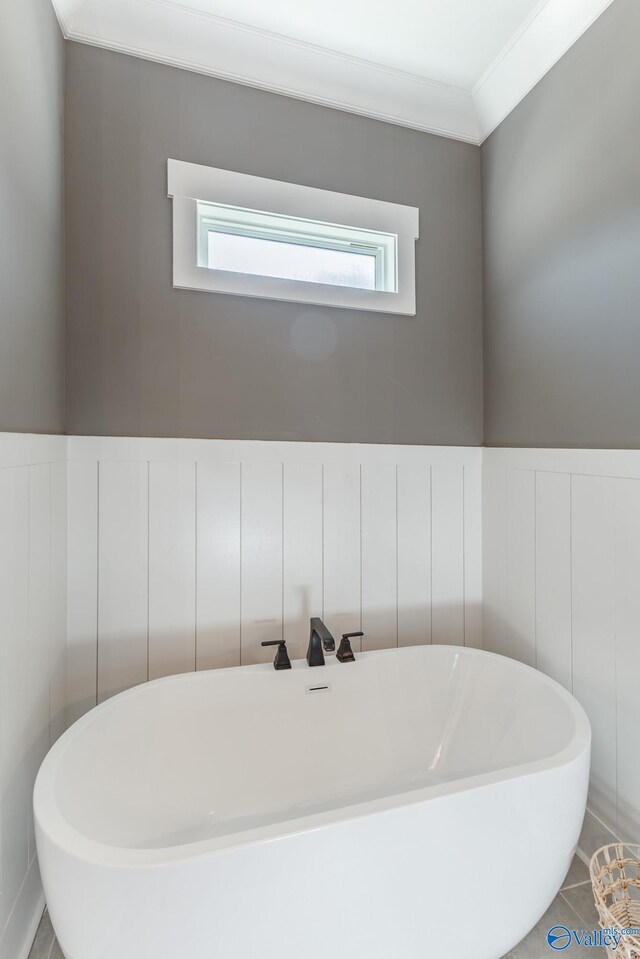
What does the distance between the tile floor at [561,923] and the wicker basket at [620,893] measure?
0.08 meters

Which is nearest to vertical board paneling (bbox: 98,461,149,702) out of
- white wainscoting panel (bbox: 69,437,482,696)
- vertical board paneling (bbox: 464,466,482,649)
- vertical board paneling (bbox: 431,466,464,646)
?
white wainscoting panel (bbox: 69,437,482,696)

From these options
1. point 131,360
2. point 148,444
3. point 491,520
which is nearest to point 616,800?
point 491,520

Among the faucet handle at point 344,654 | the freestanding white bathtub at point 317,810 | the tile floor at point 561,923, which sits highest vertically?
the faucet handle at point 344,654

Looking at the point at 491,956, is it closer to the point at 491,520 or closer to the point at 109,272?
the point at 491,520

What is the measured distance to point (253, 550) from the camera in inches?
69.4

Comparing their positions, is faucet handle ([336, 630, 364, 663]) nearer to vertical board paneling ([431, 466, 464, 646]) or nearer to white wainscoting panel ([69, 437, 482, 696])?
white wainscoting panel ([69, 437, 482, 696])

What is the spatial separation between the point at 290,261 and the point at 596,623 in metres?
1.69

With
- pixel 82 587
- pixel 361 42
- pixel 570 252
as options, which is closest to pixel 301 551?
pixel 82 587

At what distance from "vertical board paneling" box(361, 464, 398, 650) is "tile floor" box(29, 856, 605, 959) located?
871 millimetres

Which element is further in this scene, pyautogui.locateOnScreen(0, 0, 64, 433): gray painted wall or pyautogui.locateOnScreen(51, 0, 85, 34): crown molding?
pyautogui.locateOnScreen(51, 0, 85, 34): crown molding

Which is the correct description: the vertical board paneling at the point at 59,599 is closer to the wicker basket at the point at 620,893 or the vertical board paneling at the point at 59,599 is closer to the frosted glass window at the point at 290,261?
the frosted glass window at the point at 290,261

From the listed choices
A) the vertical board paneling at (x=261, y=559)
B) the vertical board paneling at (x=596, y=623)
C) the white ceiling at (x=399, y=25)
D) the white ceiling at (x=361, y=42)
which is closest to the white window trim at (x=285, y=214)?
the white ceiling at (x=361, y=42)

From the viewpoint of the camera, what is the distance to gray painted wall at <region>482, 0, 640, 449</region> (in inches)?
54.1

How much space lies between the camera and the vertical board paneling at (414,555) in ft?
6.37
